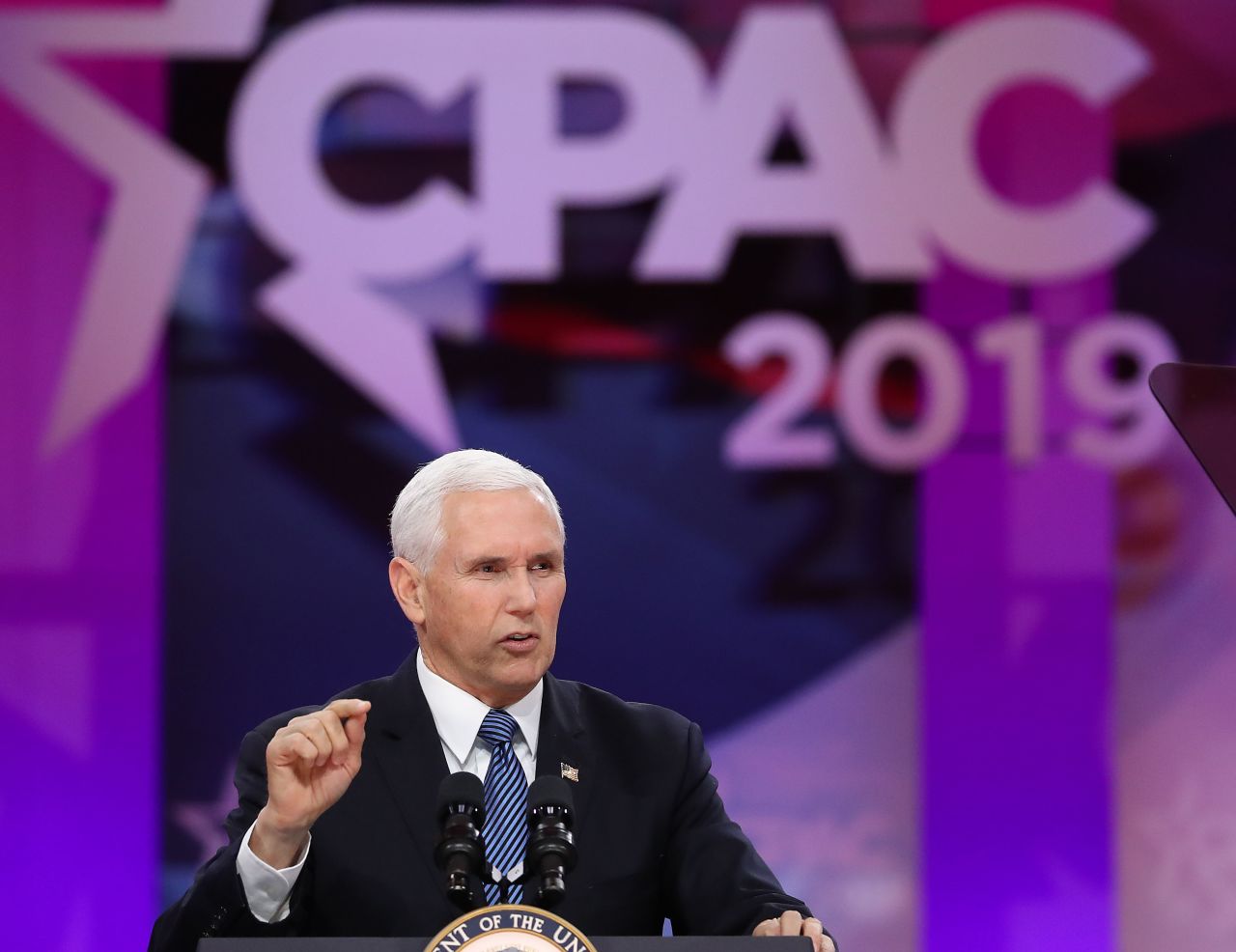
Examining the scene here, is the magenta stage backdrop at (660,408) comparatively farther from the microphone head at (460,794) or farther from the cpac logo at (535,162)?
the microphone head at (460,794)

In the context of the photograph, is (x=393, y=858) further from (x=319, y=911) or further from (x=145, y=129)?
(x=145, y=129)

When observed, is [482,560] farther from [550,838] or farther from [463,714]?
[550,838]

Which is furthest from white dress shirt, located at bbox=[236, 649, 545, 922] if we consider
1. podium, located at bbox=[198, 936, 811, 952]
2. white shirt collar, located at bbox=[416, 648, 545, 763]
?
podium, located at bbox=[198, 936, 811, 952]

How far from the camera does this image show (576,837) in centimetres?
247

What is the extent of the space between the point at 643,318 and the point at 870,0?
114cm

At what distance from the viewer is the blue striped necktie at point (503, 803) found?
2.39 meters

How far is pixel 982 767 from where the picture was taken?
14.9 ft

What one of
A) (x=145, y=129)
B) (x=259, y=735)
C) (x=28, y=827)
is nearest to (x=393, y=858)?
(x=259, y=735)

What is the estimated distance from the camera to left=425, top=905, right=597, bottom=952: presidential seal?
1.79m

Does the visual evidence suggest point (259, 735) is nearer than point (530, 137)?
Yes

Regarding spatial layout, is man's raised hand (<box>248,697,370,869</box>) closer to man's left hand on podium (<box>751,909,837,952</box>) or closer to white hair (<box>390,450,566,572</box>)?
white hair (<box>390,450,566,572</box>)

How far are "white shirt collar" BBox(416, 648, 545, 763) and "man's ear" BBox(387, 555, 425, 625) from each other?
0.11 m

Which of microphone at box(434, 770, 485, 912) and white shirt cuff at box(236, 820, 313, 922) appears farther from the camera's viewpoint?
white shirt cuff at box(236, 820, 313, 922)

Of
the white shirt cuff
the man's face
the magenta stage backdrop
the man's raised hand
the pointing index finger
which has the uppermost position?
the magenta stage backdrop
